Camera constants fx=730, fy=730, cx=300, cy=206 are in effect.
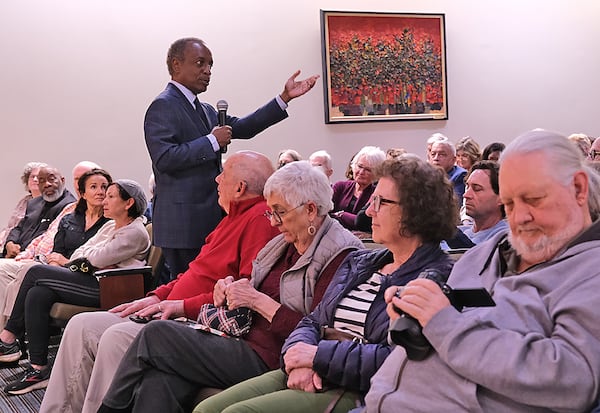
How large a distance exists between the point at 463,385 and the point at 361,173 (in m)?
3.62

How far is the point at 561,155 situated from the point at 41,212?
177 inches

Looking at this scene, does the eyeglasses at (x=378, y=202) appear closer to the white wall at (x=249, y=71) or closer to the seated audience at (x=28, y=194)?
the seated audience at (x=28, y=194)

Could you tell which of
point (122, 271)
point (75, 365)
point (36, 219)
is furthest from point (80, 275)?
point (36, 219)

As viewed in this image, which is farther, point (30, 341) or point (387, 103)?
point (387, 103)

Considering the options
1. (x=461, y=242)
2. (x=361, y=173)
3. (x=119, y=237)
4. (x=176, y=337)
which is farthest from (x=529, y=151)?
(x=361, y=173)

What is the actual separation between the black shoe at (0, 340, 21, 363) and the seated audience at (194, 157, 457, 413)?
2671 millimetres

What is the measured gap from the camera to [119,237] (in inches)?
151

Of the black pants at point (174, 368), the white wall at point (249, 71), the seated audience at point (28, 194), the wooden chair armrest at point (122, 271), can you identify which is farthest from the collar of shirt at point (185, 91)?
the white wall at point (249, 71)

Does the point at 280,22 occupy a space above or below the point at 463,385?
above

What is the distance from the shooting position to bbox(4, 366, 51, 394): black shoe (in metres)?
3.72

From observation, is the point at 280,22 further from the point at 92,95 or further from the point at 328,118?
the point at 92,95

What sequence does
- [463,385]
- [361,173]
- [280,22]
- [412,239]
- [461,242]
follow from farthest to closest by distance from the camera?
[280,22], [361,173], [461,242], [412,239], [463,385]

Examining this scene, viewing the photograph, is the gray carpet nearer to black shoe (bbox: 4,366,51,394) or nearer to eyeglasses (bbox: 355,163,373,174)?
black shoe (bbox: 4,366,51,394)

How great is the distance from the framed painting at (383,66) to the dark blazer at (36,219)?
8.57ft
